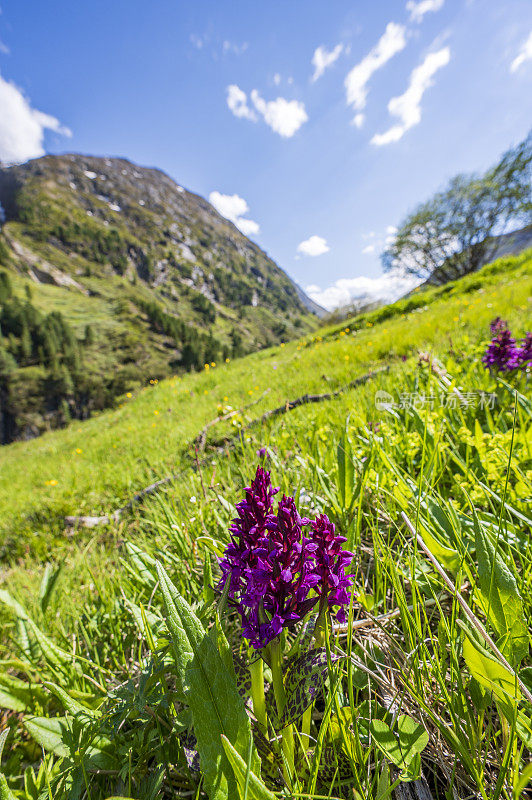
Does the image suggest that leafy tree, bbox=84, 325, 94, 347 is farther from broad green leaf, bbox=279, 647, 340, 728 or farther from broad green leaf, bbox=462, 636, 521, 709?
broad green leaf, bbox=462, 636, 521, 709

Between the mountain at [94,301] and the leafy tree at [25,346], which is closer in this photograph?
the mountain at [94,301]

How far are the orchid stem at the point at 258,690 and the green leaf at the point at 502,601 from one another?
62cm

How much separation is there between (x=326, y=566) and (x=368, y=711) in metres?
0.44

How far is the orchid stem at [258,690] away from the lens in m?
0.82

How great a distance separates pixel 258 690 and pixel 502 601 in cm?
68

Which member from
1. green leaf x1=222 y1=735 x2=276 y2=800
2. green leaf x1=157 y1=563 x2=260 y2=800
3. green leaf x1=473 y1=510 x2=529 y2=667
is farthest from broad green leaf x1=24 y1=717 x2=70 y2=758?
green leaf x1=473 y1=510 x2=529 y2=667

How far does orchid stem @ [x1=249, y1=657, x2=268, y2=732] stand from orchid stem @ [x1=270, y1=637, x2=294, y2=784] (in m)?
0.04

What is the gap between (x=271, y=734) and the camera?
2.89 feet

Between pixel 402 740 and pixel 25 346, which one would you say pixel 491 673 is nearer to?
pixel 402 740

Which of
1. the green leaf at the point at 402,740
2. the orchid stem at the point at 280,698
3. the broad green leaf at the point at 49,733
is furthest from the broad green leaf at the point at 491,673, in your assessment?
the broad green leaf at the point at 49,733

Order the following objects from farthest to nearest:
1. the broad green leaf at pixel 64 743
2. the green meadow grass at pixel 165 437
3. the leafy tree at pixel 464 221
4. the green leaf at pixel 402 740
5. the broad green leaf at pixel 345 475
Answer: the leafy tree at pixel 464 221, the green meadow grass at pixel 165 437, the broad green leaf at pixel 345 475, the broad green leaf at pixel 64 743, the green leaf at pixel 402 740

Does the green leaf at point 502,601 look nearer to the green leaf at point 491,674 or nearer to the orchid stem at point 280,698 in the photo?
the green leaf at point 491,674

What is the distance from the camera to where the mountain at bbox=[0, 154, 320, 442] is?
71.0 m

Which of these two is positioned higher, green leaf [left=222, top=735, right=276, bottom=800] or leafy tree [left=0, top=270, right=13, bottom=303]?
leafy tree [left=0, top=270, right=13, bottom=303]
